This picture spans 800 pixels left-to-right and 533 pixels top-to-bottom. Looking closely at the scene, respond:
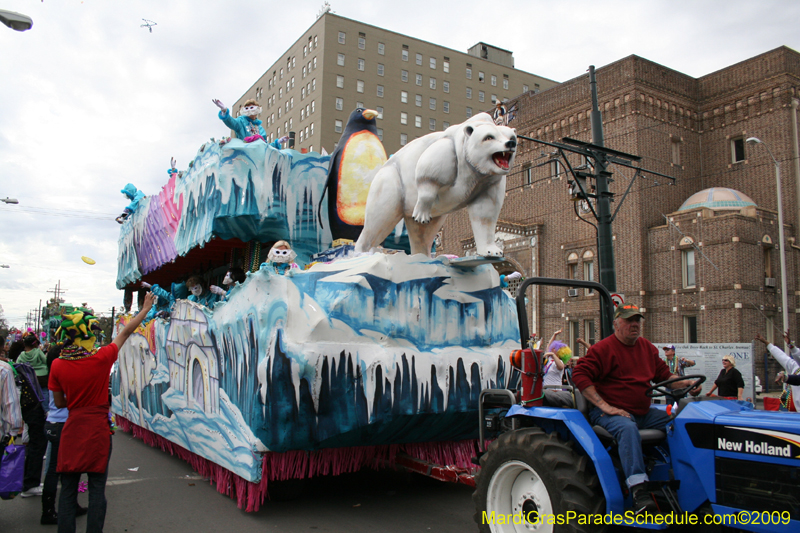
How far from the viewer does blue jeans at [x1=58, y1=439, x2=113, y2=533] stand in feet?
14.1

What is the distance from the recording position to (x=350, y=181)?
8500 mm

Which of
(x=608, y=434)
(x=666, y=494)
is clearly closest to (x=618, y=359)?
(x=608, y=434)

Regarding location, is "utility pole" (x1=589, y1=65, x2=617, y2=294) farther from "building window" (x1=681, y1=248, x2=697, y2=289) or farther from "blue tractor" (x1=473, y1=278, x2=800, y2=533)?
"building window" (x1=681, y1=248, x2=697, y2=289)

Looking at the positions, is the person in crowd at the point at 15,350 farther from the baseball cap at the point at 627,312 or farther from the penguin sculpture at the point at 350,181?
the baseball cap at the point at 627,312

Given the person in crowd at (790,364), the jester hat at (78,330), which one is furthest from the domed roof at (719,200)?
the jester hat at (78,330)

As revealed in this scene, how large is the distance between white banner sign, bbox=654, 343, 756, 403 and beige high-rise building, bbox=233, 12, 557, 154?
41729mm

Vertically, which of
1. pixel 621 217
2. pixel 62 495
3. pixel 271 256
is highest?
pixel 621 217

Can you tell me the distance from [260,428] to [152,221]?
693 cm

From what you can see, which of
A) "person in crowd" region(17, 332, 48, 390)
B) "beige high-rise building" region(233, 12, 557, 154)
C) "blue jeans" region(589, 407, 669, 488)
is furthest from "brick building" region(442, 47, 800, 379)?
"beige high-rise building" region(233, 12, 557, 154)

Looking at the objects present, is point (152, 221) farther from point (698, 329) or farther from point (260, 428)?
point (698, 329)

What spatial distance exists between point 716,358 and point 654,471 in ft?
41.0

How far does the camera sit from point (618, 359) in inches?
157

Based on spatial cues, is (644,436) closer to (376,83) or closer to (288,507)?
(288,507)

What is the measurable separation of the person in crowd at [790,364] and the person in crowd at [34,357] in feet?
26.5
